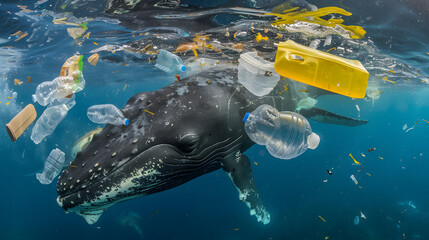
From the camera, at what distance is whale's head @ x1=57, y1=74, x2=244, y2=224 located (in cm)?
337

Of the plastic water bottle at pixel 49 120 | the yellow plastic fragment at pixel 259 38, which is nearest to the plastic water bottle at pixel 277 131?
the plastic water bottle at pixel 49 120

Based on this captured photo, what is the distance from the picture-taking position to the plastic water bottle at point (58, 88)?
5410 mm

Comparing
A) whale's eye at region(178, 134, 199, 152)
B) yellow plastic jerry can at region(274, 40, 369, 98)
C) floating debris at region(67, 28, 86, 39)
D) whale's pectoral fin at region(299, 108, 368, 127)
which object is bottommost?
whale's pectoral fin at region(299, 108, 368, 127)

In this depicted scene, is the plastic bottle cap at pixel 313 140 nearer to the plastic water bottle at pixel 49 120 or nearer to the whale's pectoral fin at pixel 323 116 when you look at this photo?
the whale's pectoral fin at pixel 323 116

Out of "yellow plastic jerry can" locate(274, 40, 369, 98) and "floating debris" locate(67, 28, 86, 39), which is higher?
"yellow plastic jerry can" locate(274, 40, 369, 98)

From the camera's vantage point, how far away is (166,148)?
3736 mm

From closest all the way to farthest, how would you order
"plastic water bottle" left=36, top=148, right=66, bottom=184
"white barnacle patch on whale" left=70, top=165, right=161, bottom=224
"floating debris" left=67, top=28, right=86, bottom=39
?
1. "white barnacle patch on whale" left=70, top=165, right=161, bottom=224
2. "plastic water bottle" left=36, top=148, right=66, bottom=184
3. "floating debris" left=67, top=28, right=86, bottom=39

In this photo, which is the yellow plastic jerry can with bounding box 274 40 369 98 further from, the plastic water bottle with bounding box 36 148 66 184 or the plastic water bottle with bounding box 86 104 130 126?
the plastic water bottle with bounding box 36 148 66 184

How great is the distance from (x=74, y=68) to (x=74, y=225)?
1763 centimetres

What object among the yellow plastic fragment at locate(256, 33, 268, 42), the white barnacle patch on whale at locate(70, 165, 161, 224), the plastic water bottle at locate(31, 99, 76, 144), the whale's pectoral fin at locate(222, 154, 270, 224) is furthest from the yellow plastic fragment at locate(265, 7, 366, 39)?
the plastic water bottle at locate(31, 99, 76, 144)

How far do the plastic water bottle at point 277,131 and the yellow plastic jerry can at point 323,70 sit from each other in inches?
51.2

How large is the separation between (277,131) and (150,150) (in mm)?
2699

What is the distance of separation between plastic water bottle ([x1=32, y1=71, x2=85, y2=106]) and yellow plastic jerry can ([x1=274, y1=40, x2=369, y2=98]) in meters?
4.53

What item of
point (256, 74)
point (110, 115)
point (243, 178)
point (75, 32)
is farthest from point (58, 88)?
point (75, 32)
